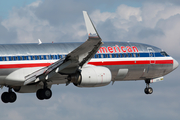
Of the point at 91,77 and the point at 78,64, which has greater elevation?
the point at 78,64

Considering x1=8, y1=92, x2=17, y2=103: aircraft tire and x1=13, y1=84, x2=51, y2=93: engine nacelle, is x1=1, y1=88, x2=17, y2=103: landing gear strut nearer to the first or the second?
x1=8, y1=92, x2=17, y2=103: aircraft tire

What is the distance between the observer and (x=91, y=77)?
105ft

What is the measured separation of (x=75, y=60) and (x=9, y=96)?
33.6ft

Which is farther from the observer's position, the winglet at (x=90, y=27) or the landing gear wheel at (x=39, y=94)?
the landing gear wheel at (x=39, y=94)

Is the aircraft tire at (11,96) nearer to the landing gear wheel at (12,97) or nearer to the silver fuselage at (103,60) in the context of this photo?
the landing gear wheel at (12,97)

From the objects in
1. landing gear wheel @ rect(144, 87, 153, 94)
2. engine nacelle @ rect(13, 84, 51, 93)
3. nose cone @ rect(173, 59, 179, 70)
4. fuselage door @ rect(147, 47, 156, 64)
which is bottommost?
landing gear wheel @ rect(144, 87, 153, 94)

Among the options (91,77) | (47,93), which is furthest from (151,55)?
(47,93)

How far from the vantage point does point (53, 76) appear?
33781 mm

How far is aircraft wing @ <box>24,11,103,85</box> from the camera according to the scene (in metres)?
26.8

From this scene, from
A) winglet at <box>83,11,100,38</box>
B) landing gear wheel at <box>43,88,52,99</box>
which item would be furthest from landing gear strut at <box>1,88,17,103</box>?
winglet at <box>83,11,100,38</box>

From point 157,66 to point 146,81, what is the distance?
2320mm

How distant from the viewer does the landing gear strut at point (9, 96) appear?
3825cm

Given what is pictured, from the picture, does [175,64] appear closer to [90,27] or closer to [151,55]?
[151,55]

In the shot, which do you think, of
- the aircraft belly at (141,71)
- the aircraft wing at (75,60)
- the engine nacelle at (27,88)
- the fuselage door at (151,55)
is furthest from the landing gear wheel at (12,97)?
the fuselage door at (151,55)
